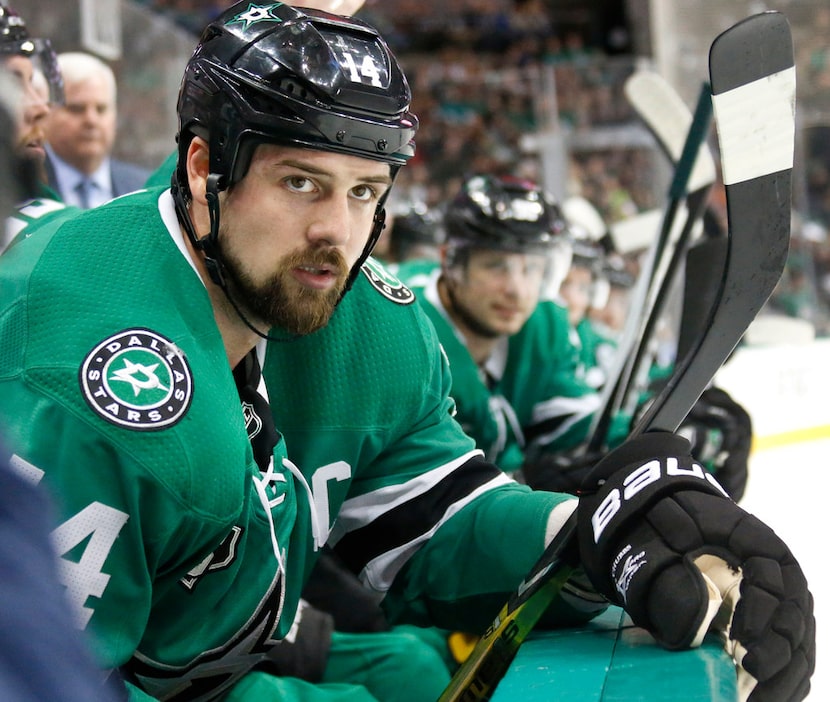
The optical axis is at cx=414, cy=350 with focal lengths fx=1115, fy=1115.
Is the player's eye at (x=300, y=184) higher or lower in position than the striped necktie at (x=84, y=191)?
lower

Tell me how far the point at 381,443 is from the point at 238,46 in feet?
1.61

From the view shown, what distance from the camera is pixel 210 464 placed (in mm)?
1010

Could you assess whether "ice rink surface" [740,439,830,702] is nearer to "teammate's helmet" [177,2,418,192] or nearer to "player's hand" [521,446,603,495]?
"player's hand" [521,446,603,495]

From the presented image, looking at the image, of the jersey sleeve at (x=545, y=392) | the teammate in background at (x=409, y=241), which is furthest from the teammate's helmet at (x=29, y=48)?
the teammate in background at (x=409, y=241)

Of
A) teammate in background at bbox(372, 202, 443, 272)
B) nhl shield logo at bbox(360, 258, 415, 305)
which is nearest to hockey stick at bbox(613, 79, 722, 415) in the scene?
nhl shield logo at bbox(360, 258, 415, 305)

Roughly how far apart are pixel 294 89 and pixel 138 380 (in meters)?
0.33

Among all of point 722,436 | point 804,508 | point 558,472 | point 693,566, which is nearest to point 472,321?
point 558,472

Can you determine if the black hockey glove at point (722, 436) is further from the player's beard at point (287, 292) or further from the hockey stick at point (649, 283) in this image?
the player's beard at point (287, 292)

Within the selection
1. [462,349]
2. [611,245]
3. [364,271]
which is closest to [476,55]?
[611,245]

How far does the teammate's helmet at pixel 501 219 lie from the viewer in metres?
2.78

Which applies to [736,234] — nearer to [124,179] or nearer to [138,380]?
[138,380]

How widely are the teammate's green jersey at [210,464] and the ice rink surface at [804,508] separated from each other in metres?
0.26

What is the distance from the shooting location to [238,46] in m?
1.15

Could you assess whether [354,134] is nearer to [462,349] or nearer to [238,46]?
[238,46]
